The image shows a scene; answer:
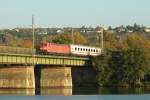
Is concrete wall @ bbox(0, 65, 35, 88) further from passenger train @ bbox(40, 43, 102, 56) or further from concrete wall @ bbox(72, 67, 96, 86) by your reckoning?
concrete wall @ bbox(72, 67, 96, 86)

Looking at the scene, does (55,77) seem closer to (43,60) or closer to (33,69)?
(43,60)

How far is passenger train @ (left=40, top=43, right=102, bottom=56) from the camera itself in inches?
4973

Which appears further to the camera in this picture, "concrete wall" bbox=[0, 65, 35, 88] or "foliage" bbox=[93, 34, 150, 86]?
"foliage" bbox=[93, 34, 150, 86]

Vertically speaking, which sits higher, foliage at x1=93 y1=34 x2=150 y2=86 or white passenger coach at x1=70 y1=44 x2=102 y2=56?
white passenger coach at x1=70 y1=44 x2=102 y2=56

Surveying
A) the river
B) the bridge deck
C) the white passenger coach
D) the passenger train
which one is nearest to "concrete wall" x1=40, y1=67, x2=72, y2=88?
the bridge deck

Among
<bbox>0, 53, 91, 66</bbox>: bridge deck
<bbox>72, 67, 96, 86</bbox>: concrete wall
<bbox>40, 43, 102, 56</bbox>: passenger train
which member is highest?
<bbox>40, 43, 102, 56</bbox>: passenger train

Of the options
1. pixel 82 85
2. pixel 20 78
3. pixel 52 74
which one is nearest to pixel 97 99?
pixel 20 78

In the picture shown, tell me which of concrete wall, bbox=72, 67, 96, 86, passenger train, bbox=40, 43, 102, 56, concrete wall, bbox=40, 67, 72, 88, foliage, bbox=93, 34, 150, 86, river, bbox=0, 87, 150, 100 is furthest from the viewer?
concrete wall, bbox=72, 67, 96, 86

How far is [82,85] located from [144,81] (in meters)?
14.2

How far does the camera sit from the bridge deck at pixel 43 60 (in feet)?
362

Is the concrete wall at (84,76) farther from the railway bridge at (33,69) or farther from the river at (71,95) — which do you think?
the river at (71,95)

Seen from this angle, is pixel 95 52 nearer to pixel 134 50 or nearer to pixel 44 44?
pixel 134 50

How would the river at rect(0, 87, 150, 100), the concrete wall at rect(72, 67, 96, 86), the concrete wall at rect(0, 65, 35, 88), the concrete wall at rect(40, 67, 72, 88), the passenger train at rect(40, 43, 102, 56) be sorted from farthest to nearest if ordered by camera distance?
the concrete wall at rect(72, 67, 96, 86), the passenger train at rect(40, 43, 102, 56), the concrete wall at rect(40, 67, 72, 88), the concrete wall at rect(0, 65, 35, 88), the river at rect(0, 87, 150, 100)

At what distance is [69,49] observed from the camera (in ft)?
437
